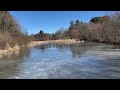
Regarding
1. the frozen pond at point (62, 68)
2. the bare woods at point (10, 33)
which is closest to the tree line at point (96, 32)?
the bare woods at point (10, 33)

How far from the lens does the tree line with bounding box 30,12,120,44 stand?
1975cm

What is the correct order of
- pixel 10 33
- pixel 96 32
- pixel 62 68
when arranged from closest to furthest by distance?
pixel 62 68 < pixel 10 33 < pixel 96 32

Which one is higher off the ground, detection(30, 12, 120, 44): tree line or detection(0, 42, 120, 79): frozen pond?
detection(30, 12, 120, 44): tree line

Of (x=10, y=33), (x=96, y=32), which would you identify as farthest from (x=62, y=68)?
(x=96, y=32)

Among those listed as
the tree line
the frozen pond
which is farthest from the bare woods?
the frozen pond

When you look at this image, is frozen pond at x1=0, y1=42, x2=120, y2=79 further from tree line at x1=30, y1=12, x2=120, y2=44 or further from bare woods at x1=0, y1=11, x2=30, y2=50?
tree line at x1=30, y1=12, x2=120, y2=44

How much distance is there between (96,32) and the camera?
83.0 feet

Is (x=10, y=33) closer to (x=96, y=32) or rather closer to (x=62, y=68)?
(x=96, y=32)

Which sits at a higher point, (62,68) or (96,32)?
(96,32)

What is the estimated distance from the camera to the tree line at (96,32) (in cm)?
1975
